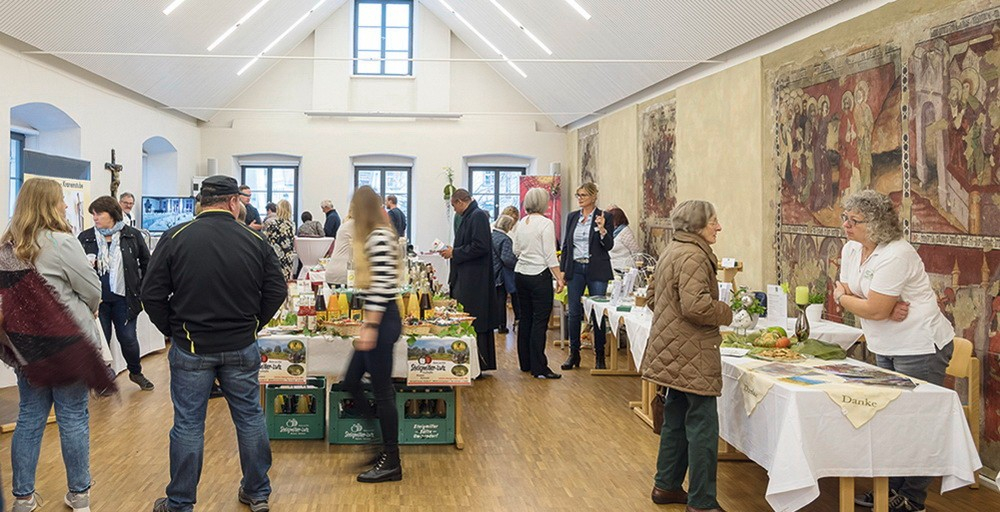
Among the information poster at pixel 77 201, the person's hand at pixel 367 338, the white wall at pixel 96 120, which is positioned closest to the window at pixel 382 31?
the white wall at pixel 96 120

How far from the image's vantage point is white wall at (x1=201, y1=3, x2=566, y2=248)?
52.0ft

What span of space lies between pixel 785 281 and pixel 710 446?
3.66 meters

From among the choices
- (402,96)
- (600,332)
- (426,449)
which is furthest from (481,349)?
(402,96)

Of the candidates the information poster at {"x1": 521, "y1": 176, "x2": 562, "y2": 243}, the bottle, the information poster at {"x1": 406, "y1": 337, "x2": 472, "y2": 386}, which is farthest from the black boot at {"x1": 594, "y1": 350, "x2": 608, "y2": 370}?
the information poster at {"x1": 521, "y1": 176, "x2": 562, "y2": 243}

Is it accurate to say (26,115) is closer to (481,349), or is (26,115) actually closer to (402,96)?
(481,349)

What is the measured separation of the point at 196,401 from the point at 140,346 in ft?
17.4

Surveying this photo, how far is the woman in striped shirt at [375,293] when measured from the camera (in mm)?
4176

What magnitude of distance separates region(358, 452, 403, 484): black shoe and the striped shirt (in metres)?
0.93

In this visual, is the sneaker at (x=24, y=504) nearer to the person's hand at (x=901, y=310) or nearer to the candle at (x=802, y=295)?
the candle at (x=802, y=295)

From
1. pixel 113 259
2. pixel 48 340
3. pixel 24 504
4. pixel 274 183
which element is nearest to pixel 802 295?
pixel 48 340

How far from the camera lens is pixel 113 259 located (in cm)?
645

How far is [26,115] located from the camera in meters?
9.61

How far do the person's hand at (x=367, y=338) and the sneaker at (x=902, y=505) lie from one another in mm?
2565

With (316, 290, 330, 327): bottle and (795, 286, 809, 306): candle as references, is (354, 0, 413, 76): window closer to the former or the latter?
(316, 290, 330, 327): bottle
